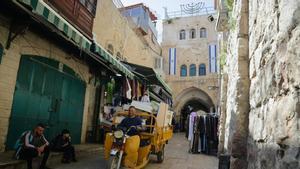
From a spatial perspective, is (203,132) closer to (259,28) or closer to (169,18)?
(259,28)

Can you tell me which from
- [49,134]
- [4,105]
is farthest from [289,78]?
[49,134]

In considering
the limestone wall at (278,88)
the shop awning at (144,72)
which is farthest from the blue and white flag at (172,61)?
the limestone wall at (278,88)

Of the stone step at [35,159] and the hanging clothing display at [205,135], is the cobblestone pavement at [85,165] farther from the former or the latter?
the hanging clothing display at [205,135]

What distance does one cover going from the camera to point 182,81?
25.5m

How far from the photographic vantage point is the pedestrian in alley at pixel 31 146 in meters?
5.03

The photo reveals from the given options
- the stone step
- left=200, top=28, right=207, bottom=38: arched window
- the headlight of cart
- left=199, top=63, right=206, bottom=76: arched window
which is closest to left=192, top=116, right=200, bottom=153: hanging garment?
the stone step

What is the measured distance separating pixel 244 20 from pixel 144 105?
12.9 ft

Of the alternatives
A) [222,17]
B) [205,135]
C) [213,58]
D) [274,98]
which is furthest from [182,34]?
[274,98]

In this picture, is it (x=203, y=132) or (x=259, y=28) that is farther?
(x=203, y=132)

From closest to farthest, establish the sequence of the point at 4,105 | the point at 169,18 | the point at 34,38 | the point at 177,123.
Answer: the point at 4,105 < the point at 34,38 < the point at 177,123 < the point at 169,18

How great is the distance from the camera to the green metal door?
6277 mm

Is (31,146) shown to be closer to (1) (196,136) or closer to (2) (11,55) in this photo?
(2) (11,55)

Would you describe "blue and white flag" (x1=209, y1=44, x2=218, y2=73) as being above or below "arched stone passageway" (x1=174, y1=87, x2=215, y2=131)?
above

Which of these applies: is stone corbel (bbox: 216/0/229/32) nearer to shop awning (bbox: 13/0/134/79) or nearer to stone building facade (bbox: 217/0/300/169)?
shop awning (bbox: 13/0/134/79)
